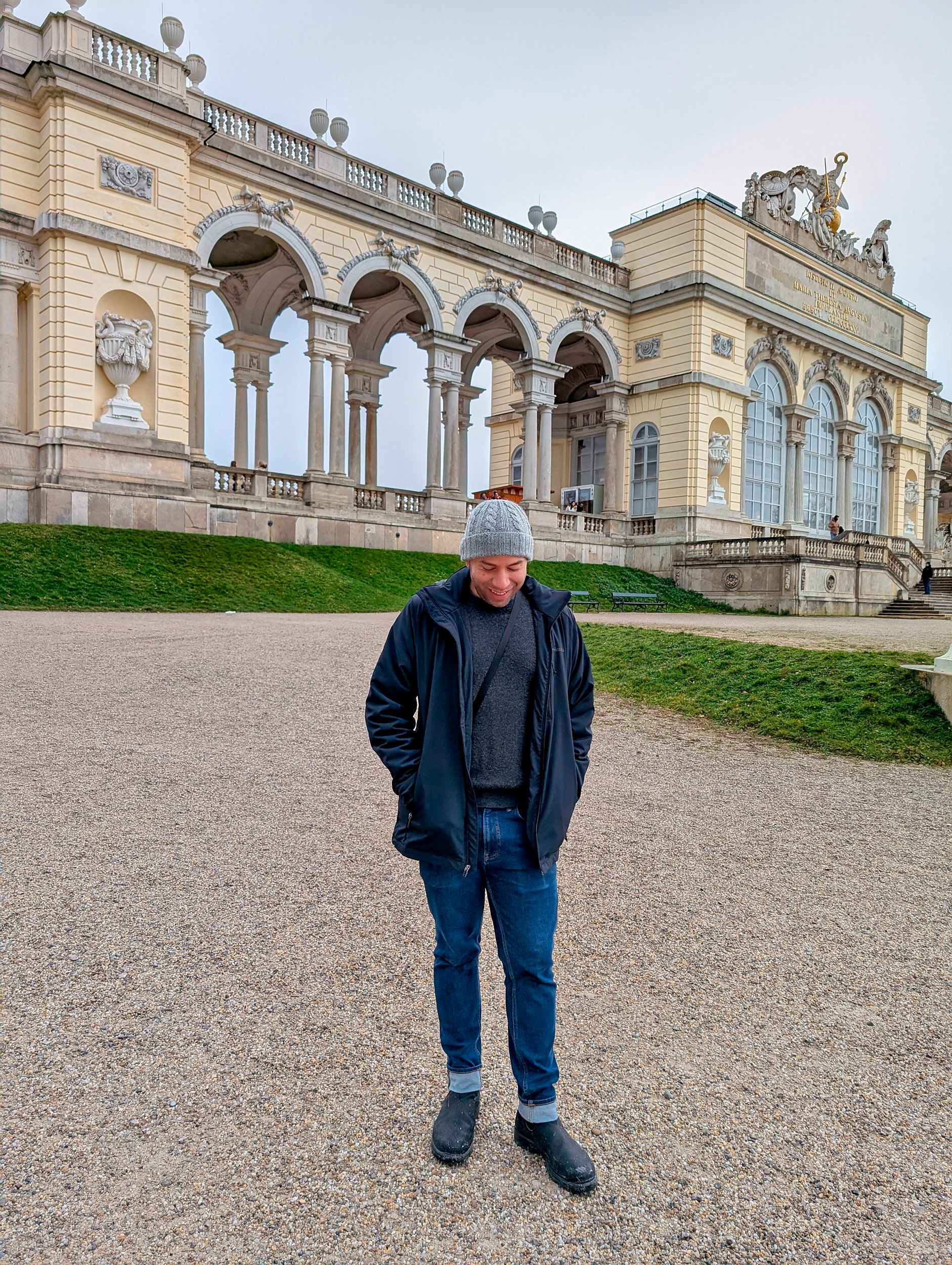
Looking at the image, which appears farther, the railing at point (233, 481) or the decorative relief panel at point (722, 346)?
the decorative relief panel at point (722, 346)

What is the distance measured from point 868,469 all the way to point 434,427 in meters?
24.0

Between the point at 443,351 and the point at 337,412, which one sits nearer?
the point at 337,412

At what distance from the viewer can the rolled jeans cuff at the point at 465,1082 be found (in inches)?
97.9

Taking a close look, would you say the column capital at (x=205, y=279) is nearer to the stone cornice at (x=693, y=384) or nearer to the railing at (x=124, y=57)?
the railing at (x=124, y=57)

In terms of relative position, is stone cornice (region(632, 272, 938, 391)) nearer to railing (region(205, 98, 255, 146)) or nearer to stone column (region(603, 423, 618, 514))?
stone column (region(603, 423, 618, 514))

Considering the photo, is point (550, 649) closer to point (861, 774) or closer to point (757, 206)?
point (861, 774)

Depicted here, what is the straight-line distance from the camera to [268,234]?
76.3 ft

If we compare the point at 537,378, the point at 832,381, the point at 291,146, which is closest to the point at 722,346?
the point at 537,378

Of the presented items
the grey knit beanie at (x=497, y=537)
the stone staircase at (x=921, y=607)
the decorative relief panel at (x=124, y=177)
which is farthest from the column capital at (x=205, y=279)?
the grey knit beanie at (x=497, y=537)

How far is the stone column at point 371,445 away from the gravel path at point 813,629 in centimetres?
1342

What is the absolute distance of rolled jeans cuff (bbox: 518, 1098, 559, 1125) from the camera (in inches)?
93.4

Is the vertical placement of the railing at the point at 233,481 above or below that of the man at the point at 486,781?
above

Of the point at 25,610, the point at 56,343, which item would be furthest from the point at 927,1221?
the point at 56,343

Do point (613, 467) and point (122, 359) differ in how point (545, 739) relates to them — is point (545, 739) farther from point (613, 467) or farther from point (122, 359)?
point (613, 467)
